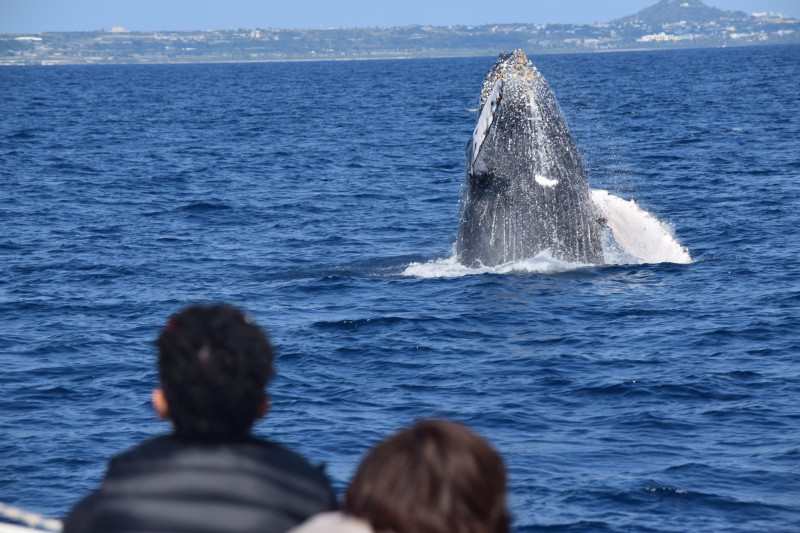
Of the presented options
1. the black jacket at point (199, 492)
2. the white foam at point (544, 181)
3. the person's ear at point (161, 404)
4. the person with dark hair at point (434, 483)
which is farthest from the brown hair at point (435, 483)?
the white foam at point (544, 181)

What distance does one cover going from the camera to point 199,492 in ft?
10.7

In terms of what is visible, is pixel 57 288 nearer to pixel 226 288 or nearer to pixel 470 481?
pixel 226 288

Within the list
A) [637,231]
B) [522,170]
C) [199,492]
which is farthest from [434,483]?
[637,231]

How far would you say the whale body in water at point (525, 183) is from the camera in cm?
1462

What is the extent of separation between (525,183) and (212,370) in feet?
39.0

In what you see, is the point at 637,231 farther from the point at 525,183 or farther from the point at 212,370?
the point at 212,370

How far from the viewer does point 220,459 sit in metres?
3.31

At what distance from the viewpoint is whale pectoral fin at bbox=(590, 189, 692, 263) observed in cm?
1550

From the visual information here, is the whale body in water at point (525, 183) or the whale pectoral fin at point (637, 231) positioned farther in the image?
the whale pectoral fin at point (637, 231)

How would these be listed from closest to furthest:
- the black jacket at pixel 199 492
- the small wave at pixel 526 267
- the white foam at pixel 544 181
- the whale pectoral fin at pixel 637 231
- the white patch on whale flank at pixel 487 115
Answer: the black jacket at pixel 199 492 → the white patch on whale flank at pixel 487 115 → the white foam at pixel 544 181 → the whale pectoral fin at pixel 637 231 → the small wave at pixel 526 267

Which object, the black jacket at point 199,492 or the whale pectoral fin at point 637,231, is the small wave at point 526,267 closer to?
the whale pectoral fin at point 637,231

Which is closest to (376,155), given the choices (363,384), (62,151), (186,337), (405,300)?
(62,151)

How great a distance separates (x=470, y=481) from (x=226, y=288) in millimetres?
15199

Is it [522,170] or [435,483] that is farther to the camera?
[522,170]
